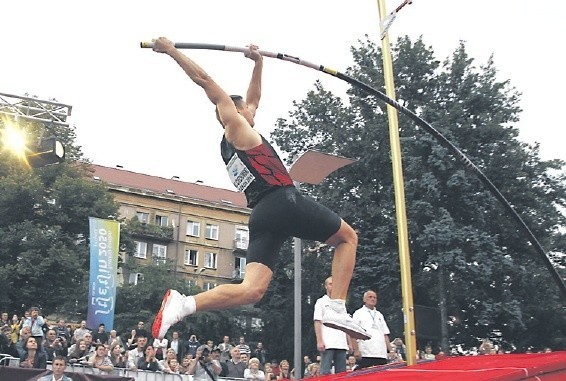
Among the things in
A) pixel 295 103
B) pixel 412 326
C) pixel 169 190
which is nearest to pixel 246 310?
pixel 295 103

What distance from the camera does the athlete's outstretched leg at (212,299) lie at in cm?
543

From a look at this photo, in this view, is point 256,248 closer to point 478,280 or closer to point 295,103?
point 478,280

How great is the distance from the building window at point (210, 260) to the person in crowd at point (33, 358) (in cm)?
5738

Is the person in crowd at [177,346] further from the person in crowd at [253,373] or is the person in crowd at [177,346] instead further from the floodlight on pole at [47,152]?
the floodlight on pole at [47,152]

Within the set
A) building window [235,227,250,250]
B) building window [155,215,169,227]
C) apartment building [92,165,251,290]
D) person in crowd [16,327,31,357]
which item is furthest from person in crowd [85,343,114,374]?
building window [235,227,250,250]

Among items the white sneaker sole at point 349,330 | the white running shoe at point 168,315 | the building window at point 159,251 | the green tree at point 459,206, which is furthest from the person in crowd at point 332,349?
the building window at point 159,251

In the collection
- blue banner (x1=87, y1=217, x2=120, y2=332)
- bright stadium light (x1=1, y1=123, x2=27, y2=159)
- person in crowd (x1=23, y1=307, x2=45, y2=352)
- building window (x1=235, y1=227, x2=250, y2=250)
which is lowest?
person in crowd (x1=23, y1=307, x2=45, y2=352)

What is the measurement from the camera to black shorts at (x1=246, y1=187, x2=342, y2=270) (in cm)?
574

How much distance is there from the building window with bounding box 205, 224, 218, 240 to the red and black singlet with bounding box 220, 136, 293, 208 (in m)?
64.7

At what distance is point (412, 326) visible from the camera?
412 inches

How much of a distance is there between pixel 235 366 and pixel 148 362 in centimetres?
165

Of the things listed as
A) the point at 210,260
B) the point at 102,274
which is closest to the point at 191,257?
the point at 210,260

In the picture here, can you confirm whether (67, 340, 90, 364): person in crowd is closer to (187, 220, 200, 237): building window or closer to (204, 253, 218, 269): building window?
(187, 220, 200, 237): building window

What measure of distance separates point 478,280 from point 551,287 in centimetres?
360
